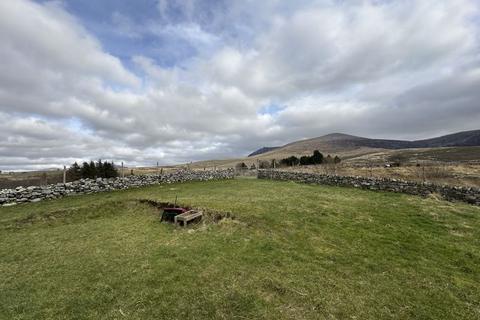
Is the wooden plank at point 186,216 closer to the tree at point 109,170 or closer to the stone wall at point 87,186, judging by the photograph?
the stone wall at point 87,186

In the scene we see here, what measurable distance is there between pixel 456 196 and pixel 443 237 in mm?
8828

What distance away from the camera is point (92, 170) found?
27766mm

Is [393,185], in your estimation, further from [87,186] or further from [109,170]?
[109,170]

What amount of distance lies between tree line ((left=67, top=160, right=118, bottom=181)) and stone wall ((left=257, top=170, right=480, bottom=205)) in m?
18.7

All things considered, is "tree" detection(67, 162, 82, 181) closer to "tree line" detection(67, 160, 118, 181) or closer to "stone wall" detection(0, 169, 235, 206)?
"tree line" detection(67, 160, 118, 181)

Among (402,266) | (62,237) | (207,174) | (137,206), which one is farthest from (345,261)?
(207,174)

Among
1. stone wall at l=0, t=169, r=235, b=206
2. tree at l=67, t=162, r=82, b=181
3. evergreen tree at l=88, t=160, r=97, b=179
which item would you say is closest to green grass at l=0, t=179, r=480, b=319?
stone wall at l=0, t=169, r=235, b=206

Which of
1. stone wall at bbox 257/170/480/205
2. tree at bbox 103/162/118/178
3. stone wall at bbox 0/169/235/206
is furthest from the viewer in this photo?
tree at bbox 103/162/118/178

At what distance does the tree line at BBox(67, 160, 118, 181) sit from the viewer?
88.4 feet

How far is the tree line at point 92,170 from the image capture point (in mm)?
26930

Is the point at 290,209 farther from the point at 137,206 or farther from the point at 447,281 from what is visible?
the point at 137,206

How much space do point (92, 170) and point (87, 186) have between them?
9.57 m

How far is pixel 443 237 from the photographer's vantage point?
8.77 m

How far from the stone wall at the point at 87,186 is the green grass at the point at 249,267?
5.77 metres
